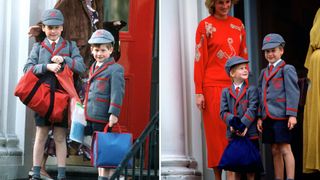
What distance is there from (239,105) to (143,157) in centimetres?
101

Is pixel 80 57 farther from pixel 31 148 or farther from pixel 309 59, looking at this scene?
pixel 309 59

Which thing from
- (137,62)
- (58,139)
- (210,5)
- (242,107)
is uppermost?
(210,5)

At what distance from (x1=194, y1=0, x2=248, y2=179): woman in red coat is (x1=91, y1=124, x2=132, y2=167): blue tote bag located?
2.71 feet

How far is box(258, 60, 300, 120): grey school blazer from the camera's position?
5.07 m

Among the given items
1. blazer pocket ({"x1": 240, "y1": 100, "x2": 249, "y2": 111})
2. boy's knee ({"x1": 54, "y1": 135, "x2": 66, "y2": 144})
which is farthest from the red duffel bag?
blazer pocket ({"x1": 240, "y1": 100, "x2": 249, "y2": 111})

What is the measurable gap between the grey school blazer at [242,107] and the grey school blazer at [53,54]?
5.09 ft

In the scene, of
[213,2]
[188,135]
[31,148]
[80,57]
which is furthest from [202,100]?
[31,148]

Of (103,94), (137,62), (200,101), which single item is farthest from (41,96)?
(200,101)

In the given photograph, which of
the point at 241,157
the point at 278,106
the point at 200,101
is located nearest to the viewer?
the point at 241,157

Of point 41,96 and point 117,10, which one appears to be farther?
point 117,10

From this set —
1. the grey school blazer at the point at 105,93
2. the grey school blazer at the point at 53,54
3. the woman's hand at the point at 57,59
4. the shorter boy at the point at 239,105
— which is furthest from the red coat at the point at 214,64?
the woman's hand at the point at 57,59

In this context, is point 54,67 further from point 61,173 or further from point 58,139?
point 61,173

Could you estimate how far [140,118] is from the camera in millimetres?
6332

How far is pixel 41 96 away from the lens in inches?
224
